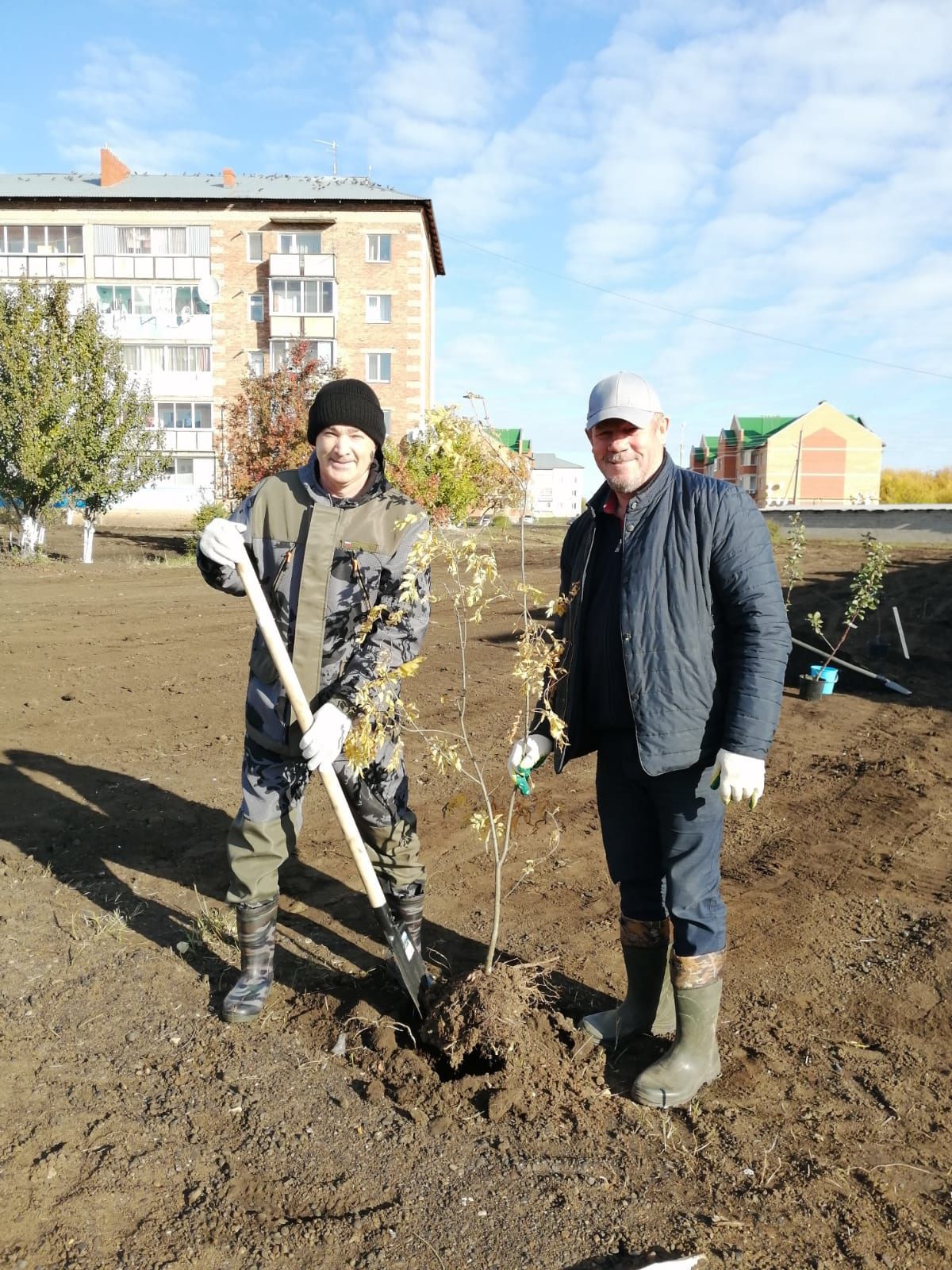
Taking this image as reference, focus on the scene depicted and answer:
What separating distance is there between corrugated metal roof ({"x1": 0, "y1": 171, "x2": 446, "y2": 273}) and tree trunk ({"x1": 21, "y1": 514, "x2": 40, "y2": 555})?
24.2 meters

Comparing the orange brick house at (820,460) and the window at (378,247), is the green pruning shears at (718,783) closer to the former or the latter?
the window at (378,247)

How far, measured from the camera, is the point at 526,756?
3.10 metres

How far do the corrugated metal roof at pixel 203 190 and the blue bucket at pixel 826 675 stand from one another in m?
34.4

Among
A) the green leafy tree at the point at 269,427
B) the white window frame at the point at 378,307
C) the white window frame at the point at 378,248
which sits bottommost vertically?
the green leafy tree at the point at 269,427

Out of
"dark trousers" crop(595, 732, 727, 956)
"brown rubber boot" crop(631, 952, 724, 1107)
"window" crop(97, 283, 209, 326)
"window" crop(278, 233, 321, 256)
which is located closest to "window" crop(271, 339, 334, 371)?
"window" crop(97, 283, 209, 326)

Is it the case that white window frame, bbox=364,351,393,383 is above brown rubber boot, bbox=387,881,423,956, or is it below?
above

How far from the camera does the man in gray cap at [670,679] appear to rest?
260 cm

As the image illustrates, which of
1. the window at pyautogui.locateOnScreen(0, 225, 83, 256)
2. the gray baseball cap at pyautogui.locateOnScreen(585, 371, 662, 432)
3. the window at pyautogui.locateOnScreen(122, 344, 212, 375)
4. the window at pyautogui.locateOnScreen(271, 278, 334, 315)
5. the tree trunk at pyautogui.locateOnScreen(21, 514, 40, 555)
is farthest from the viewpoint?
the window at pyautogui.locateOnScreen(0, 225, 83, 256)

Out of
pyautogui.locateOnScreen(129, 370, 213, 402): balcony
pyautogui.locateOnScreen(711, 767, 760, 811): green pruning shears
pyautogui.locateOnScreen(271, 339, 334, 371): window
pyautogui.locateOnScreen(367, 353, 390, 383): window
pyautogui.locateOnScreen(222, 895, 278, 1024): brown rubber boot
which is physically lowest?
pyautogui.locateOnScreen(222, 895, 278, 1024): brown rubber boot

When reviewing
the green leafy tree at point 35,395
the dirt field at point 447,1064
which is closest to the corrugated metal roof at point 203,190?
the green leafy tree at point 35,395

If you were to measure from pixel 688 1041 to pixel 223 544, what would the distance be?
2.19 metres

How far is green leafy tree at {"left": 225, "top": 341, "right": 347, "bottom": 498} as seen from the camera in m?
21.5

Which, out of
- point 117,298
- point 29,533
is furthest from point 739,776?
point 117,298

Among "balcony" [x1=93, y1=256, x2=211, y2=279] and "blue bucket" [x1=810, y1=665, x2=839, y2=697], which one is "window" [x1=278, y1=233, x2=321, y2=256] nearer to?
"balcony" [x1=93, y1=256, x2=211, y2=279]
